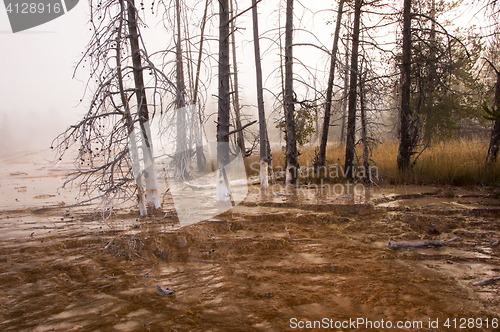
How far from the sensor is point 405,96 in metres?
10.1

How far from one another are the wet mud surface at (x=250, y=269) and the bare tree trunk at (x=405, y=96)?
3.66 metres

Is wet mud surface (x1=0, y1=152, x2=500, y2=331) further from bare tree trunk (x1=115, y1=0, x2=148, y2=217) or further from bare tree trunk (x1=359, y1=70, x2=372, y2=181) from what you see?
bare tree trunk (x1=359, y1=70, x2=372, y2=181)

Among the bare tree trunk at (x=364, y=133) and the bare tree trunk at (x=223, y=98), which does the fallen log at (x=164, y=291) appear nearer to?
the bare tree trunk at (x=223, y=98)

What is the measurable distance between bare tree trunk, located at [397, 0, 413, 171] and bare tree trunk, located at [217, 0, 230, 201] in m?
5.46

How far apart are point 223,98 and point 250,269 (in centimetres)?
539

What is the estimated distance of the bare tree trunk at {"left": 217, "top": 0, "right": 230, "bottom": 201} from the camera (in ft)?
26.8

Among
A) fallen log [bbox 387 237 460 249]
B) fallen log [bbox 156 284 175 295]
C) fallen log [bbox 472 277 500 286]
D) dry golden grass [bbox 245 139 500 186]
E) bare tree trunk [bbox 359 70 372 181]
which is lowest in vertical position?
fallen log [bbox 472 277 500 286]

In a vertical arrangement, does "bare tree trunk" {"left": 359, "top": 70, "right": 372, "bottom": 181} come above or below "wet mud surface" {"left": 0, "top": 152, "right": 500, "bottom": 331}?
above

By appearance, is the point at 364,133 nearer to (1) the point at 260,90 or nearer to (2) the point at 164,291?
(1) the point at 260,90

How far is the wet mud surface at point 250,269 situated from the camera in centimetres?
299

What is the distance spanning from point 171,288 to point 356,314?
83.7 inches

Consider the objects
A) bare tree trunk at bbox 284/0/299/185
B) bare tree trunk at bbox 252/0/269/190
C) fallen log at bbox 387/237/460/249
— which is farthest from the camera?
bare tree trunk at bbox 284/0/299/185

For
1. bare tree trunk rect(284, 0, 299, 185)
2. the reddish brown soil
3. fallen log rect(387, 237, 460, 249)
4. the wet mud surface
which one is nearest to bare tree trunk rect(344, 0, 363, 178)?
bare tree trunk rect(284, 0, 299, 185)

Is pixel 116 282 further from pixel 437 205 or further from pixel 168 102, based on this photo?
pixel 437 205
